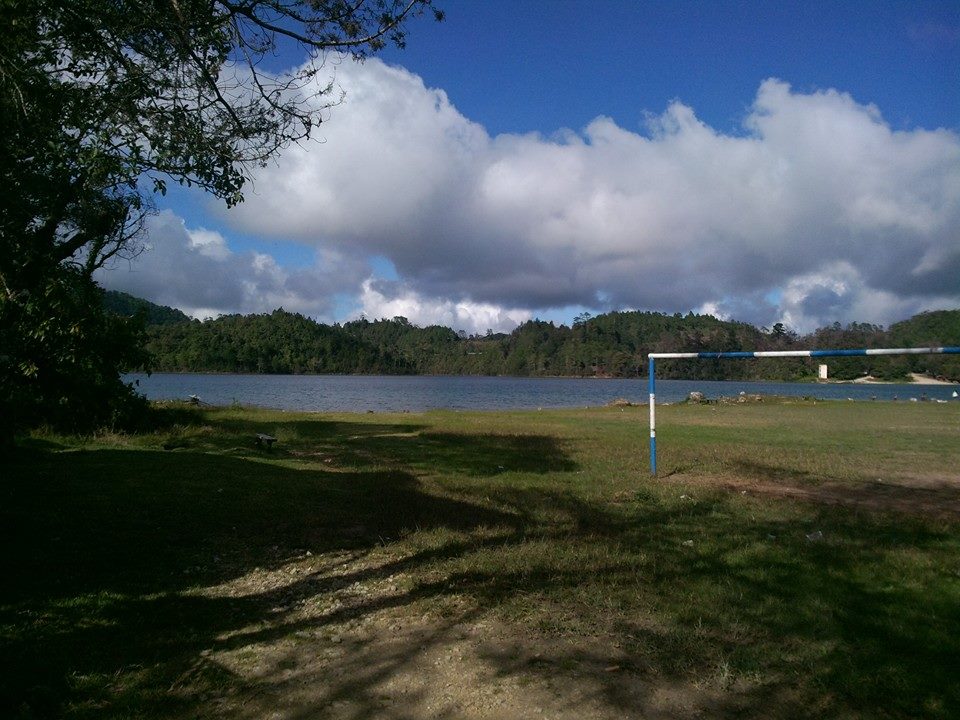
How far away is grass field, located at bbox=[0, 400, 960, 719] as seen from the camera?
369 centimetres

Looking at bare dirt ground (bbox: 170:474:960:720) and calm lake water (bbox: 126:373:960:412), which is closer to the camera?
bare dirt ground (bbox: 170:474:960:720)

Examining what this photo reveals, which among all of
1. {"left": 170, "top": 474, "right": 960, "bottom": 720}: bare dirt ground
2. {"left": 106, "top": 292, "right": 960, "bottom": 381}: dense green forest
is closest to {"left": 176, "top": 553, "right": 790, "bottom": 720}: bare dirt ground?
{"left": 170, "top": 474, "right": 960, "bottom": 720}: bare dirt ground

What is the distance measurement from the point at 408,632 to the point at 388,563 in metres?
1.87

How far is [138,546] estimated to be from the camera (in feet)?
22.4

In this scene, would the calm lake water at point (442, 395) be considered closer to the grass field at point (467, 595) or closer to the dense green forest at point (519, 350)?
the dense green forest at point (519, 350)

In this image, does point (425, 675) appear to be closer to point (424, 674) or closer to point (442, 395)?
point (424, 674)

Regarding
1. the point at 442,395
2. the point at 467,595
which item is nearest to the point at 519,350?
the point at 442,395

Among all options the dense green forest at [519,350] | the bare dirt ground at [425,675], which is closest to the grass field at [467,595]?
the bare dirt ground at [425,675]

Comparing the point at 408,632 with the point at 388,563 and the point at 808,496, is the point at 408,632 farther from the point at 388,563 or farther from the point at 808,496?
the point at 808,496

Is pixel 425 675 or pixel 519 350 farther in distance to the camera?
pixel 519 350

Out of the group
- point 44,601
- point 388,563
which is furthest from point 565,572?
point 44,601

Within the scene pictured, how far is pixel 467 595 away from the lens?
5391mm

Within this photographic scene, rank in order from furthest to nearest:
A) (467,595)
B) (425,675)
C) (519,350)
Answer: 1. (519,350)
2. (467,595)
3. (425,675)

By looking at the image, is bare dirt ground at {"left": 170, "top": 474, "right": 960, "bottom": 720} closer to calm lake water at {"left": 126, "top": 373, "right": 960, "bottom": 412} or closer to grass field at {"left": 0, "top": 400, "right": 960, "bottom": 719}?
grass field at {"left": 0, "top": 400, "right": 960, "bottom": 719}
